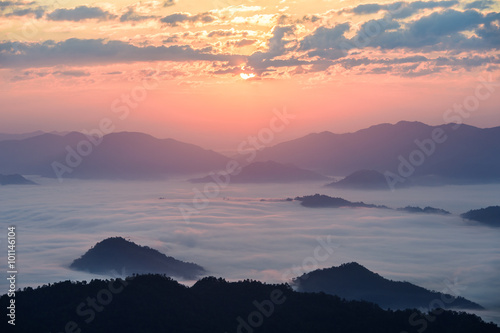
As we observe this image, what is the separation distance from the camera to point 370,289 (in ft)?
259

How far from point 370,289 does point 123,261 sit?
138 feet

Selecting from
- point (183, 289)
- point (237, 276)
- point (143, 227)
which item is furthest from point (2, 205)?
point (183, 289)

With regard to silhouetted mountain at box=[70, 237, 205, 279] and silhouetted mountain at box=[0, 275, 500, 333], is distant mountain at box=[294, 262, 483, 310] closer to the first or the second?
silhouetted mountain at box=[0, 275, 500, 333]

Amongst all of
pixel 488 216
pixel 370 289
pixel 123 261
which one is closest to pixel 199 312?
pixel 370 289

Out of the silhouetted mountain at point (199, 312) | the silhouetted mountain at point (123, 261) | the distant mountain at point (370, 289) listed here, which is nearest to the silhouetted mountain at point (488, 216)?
the distant mountain at point (370, 289)

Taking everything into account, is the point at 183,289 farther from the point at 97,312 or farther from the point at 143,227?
the point at 143,227

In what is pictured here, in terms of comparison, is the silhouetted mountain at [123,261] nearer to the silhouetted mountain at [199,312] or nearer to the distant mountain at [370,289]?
the distant mountain at [370,289]

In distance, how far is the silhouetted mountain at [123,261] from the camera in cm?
8925

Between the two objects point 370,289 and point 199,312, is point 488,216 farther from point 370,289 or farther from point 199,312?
point 199,312

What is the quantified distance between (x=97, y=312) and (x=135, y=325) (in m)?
4.16

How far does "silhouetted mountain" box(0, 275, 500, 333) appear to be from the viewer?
45.8 m

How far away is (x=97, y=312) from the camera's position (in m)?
46.9

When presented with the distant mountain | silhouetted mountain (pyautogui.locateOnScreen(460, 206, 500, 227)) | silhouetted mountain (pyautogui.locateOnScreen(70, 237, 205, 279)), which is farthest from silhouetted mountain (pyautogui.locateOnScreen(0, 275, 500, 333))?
silhouetted mountain (pyautogui.locateOnScreen(460, 206, 500, 227))

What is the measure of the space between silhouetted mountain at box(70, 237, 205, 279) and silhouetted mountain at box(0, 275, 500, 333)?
3788 cm
